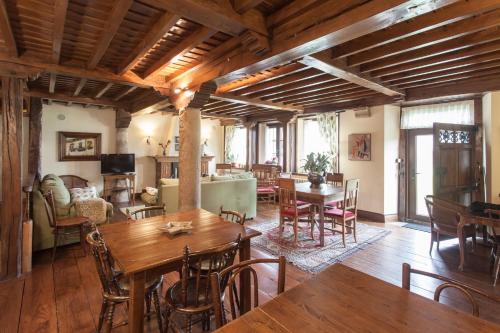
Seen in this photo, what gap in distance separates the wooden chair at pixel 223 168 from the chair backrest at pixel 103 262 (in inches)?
269

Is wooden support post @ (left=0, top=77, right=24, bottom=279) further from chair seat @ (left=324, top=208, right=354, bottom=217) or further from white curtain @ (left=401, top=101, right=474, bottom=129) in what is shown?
white curtain @ (left=401, top=101, right=474, bottom=129)

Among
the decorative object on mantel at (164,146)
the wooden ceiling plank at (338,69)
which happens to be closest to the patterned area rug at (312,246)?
the wooden ceiling plank at (338,69)

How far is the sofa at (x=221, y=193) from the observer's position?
422 cm

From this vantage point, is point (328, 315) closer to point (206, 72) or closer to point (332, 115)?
point (206, 72)

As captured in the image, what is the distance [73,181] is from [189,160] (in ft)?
15.5

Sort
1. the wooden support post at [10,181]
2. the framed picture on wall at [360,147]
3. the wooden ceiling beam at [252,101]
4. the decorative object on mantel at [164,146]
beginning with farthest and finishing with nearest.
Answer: the decorative object on mantel at [164,146], the framed picture on wall at [360,147], the wooden ceiling beam at [252,101], the wooden support post at [10,181]

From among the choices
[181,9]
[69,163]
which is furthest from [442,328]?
[69,163]

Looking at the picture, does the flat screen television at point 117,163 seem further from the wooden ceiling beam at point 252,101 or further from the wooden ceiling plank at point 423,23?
the wooden ceiling plank at point 423,23

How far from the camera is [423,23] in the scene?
84.2 inches

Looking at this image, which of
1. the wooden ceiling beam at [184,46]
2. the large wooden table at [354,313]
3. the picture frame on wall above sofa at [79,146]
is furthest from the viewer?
the picture frame on wall above sofa at [79,146]

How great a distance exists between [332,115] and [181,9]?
4.92 meters

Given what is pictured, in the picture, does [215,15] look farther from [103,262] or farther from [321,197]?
[321,197]

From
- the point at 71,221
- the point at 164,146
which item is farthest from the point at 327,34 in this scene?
the point at 164,146

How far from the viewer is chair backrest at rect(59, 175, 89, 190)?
6516 mm
